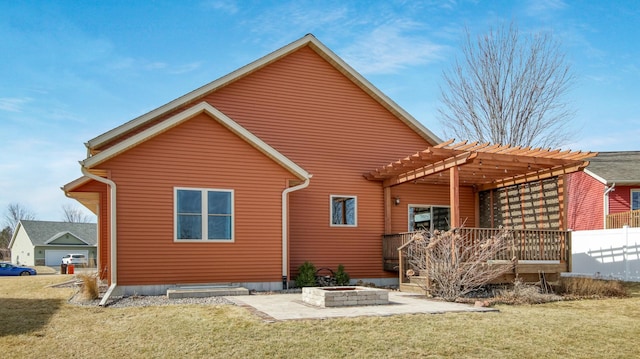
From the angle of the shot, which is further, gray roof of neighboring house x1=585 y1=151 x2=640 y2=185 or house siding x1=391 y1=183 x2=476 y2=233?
gray roof of neighboring house x1=585 y1=151 x2=640 y2=185

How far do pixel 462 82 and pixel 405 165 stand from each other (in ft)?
44.5

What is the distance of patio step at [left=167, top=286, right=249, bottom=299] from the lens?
12359 mm

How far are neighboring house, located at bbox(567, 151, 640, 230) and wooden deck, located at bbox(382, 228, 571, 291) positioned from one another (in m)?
10.8

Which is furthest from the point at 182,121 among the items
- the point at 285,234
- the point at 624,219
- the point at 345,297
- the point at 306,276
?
the point at 624,219

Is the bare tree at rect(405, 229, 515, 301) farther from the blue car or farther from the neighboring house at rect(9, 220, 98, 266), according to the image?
the neighboring house at rect(9, 220, 98, 266)

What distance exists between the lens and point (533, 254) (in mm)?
13797

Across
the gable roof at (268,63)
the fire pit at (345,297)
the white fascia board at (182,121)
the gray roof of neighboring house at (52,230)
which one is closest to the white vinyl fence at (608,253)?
the gable roof at (268,63)

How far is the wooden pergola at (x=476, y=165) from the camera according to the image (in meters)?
13.1

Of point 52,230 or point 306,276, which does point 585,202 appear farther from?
point 52,230

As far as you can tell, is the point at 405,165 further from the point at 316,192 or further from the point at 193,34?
the point at 193,34

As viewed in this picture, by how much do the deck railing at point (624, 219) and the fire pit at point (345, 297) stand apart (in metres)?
15.6

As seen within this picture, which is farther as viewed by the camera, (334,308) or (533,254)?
(533,254)

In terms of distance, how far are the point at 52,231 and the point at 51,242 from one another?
7.17 ft

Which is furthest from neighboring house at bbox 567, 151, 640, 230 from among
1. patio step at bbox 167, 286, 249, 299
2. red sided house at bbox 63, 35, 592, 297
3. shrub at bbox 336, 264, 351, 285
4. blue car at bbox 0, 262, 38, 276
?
blue car at bbox 0, 262, 38, 276
